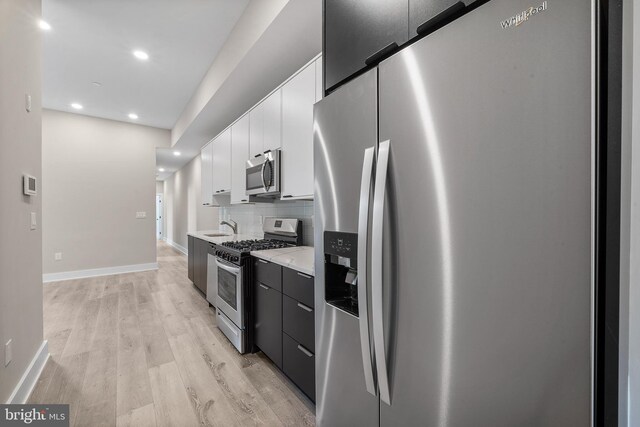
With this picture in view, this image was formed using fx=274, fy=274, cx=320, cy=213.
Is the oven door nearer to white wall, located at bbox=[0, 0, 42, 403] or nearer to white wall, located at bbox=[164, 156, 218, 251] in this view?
white wall, located at bbox=[0, 0, 42, 403]

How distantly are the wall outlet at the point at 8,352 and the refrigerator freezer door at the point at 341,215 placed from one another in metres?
1.68

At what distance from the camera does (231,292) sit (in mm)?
2406

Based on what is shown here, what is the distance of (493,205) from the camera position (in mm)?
678

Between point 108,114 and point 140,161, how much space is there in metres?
0.98

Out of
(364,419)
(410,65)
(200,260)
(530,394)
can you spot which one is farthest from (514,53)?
(200,260)

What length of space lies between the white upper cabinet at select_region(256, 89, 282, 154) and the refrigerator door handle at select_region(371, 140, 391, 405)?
5.42ft

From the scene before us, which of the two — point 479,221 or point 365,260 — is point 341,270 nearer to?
point 365,260

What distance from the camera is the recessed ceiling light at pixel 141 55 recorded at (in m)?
3.06

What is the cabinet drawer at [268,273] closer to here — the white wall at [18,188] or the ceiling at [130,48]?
the white wall at [18,188]

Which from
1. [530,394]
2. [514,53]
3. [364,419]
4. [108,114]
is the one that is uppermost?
[108,114]

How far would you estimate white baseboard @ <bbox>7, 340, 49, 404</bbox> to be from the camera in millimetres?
1600

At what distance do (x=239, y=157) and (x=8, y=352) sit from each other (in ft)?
7.80

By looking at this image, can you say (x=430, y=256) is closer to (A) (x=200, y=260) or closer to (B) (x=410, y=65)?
(B) (x=410, y=65)

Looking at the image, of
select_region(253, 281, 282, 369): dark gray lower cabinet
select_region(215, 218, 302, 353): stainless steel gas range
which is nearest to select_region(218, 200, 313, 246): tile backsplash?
select_region(215, 218, 302, 353): stainless steel gas range
